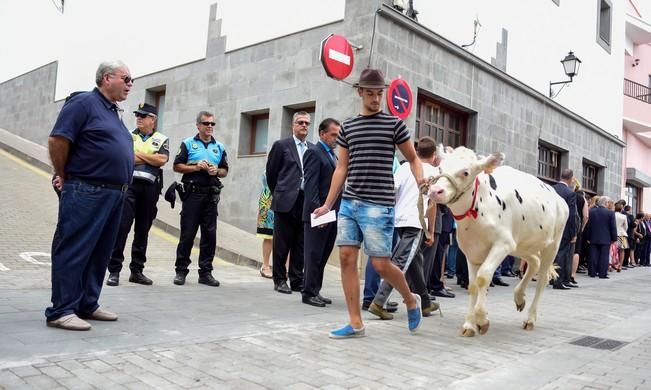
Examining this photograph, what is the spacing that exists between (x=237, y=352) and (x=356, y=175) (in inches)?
64.2

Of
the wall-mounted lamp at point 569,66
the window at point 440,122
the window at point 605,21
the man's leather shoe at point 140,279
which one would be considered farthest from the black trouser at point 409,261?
the window at point 605,21

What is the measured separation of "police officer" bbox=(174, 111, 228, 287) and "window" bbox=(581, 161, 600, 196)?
16114mm

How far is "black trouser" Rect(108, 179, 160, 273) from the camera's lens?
255 inches

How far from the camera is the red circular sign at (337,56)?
967 cm

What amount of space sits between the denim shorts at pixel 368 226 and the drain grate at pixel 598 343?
203 centimetres

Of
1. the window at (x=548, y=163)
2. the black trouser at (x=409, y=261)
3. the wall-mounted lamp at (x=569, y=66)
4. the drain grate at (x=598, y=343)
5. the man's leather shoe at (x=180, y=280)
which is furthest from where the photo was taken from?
the wall-mounted lamp at (x=569, y=66)

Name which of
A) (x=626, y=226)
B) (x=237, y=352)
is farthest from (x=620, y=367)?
(x=626, y=226)

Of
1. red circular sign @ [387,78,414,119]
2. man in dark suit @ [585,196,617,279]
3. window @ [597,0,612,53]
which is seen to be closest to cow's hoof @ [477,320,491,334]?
red circular sign @ [387,78,414,119]

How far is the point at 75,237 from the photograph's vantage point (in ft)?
14.1

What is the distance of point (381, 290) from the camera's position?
18.0ft

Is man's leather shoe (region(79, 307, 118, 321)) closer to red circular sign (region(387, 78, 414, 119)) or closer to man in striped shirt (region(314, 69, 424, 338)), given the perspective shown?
man in striped shirt (region(314, 69, 424, 338))

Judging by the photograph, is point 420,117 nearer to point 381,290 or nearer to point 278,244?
point 278,244

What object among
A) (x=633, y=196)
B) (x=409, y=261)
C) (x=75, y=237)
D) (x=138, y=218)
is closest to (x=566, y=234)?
(x=409, y=261)

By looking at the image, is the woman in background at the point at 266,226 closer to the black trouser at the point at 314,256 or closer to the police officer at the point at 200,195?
the police officer at the point at 200,195
